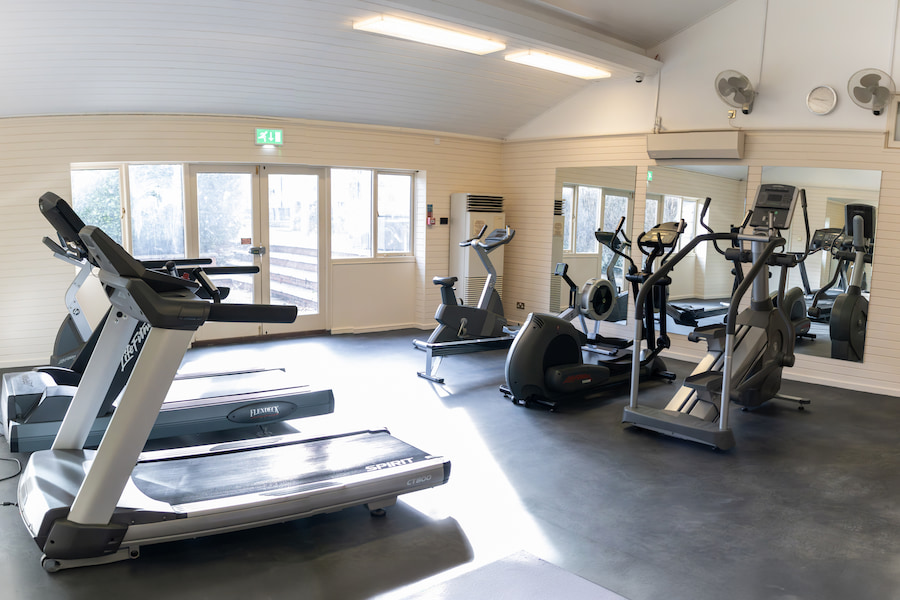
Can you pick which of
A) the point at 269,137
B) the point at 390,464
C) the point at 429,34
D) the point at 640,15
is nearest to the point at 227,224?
the point at 269,137

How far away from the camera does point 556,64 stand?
7.43m

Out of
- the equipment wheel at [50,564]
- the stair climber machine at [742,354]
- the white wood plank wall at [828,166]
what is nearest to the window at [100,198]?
the equipment wheel at [50,564]

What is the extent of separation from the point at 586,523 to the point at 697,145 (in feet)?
17.0

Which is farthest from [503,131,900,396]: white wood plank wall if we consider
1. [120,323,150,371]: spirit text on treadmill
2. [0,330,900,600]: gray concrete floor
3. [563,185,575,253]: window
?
[120,323,150,371]: spirit text on treadmill

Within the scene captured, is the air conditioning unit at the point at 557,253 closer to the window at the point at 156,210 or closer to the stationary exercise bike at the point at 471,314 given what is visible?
the stationary exercise bike at the point at 471,314

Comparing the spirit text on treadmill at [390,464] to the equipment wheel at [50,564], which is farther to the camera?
the spirit text on treadmill at [390,464]

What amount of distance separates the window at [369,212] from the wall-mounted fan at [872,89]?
531 cm

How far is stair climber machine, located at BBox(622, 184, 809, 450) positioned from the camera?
4.88m

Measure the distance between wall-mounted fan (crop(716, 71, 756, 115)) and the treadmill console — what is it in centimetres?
195

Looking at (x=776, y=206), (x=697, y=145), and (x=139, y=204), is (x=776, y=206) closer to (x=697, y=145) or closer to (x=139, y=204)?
(x=697, y=145)

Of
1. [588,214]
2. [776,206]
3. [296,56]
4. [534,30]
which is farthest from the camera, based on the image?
[588,214]

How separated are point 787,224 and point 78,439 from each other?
5148 mm

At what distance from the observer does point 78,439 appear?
3.55 metres

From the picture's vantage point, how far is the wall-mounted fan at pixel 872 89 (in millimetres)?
6207
